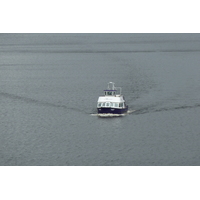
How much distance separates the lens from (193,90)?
161 meters

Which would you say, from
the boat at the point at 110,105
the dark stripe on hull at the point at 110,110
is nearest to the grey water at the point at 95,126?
the dark stripe on hull at the point at 110,110

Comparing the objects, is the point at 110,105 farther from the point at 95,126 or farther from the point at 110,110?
the point at 95,126

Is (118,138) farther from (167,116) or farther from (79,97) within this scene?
(79,97)

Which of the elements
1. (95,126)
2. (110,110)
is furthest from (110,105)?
(95,126)

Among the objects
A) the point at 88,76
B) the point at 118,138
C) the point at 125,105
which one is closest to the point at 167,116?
the point at 125,105

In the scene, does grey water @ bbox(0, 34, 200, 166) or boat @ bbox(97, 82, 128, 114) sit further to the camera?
boat @ bbox(97, 82, 128, 114)

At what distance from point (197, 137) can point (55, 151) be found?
95.9 ft

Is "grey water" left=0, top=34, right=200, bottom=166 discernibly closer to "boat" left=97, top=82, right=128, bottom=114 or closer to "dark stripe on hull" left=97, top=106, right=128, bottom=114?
"dark stripe on hull" left=97, top=106, right=128, bottom=114

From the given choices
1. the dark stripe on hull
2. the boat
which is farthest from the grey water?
the boat

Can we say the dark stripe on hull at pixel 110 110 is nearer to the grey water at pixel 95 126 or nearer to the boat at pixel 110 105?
the boat at pixel 110 105

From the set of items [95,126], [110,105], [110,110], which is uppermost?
[110,105]

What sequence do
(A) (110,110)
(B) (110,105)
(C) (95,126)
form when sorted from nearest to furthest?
(C) (95,126), (A) (110,110), (B) (110,105)

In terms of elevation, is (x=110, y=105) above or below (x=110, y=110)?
above

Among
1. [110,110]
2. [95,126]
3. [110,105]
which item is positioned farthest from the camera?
[110,105]
